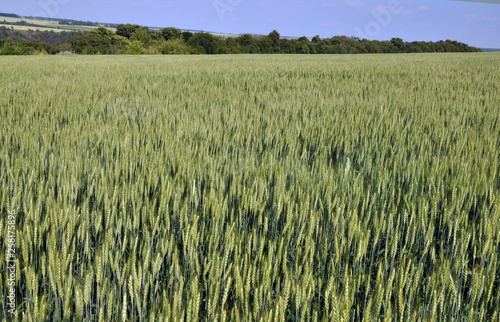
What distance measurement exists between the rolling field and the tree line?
32645 millimetres

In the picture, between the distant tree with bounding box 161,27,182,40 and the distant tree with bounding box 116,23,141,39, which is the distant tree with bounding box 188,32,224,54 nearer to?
the distant tree with bounding box 161,27,182,40

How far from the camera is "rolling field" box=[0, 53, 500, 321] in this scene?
872 millimetres

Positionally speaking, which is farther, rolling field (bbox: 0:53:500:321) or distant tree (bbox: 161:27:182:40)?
distant tree (bbox: 161:27:182:40)

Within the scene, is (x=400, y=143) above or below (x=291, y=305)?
above

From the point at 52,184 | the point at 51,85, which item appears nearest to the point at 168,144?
the point at 52,184

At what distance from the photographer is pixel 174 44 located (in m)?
34.7

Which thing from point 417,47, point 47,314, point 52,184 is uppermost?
point 417,47

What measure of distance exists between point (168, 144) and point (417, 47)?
5576cm

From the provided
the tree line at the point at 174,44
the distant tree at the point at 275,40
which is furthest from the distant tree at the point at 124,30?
the distant tree at the point at 275,40

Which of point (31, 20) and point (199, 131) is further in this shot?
point (31, 20)

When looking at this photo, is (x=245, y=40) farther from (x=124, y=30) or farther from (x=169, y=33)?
(x=124, y=30)

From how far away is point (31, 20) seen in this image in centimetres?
5903

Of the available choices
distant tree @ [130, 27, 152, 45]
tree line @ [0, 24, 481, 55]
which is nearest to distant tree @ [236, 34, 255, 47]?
tree line @ [0, 24, 481, 55]

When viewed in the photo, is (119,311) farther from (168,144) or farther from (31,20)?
(31,20)
